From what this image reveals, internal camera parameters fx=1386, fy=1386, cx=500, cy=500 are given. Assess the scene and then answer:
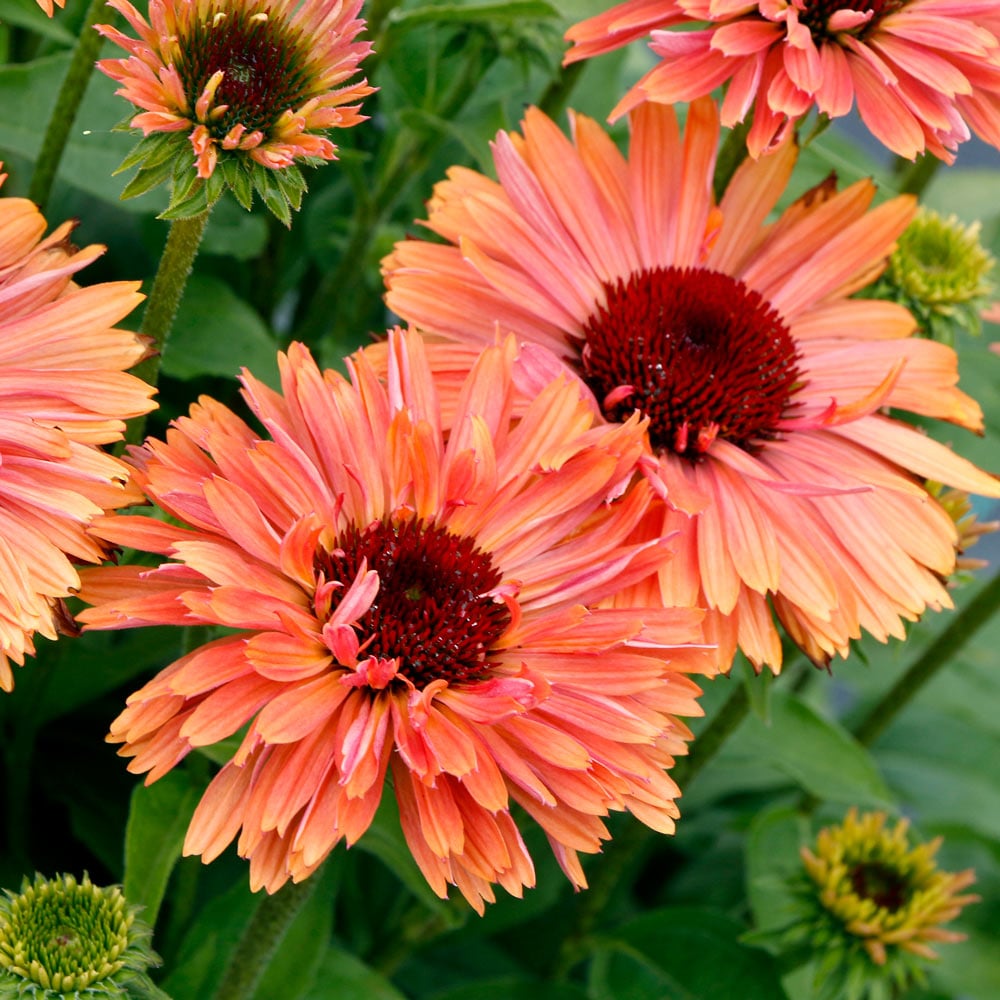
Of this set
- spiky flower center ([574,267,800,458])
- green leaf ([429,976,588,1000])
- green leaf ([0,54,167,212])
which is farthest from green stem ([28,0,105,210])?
green leaf ([429,976,588,1000])

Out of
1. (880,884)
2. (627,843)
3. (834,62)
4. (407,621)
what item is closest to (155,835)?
(407,621)

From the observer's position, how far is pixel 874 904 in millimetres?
819

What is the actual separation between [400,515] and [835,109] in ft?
0.99

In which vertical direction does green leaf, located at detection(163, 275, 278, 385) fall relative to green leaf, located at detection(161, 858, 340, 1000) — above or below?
above

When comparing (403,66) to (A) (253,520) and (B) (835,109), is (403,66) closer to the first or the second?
(B) (835,109)

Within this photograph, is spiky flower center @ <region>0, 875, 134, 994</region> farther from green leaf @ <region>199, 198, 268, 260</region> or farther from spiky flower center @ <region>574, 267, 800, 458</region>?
green leaf @ <region>199, 198, 268, 260</region>

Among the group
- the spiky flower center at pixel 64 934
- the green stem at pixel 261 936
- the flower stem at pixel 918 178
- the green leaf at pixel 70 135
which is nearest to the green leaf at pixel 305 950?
the green stem at pixel 261 936

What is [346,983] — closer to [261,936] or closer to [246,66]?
[261,936]

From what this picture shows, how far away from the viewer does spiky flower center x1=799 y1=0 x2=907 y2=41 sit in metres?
0.75

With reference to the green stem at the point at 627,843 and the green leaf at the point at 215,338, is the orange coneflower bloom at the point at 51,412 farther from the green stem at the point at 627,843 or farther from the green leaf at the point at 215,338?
the green stem at the point at 627,843

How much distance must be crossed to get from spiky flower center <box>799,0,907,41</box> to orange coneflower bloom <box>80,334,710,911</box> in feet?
0.87

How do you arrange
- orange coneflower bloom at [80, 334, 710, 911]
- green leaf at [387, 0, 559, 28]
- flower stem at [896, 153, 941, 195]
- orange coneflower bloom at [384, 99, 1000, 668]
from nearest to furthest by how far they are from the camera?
orange coneflower bloom at [80, 334, 710, 911]
orange coneflower bloom at [384, 99, 1000, 668]
green leaf at [387, 0, 559, 28]
flower stem at [896, 153, 941, 195]

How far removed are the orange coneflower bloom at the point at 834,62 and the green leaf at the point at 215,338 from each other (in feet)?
0.83

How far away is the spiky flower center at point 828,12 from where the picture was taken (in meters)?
0.75
